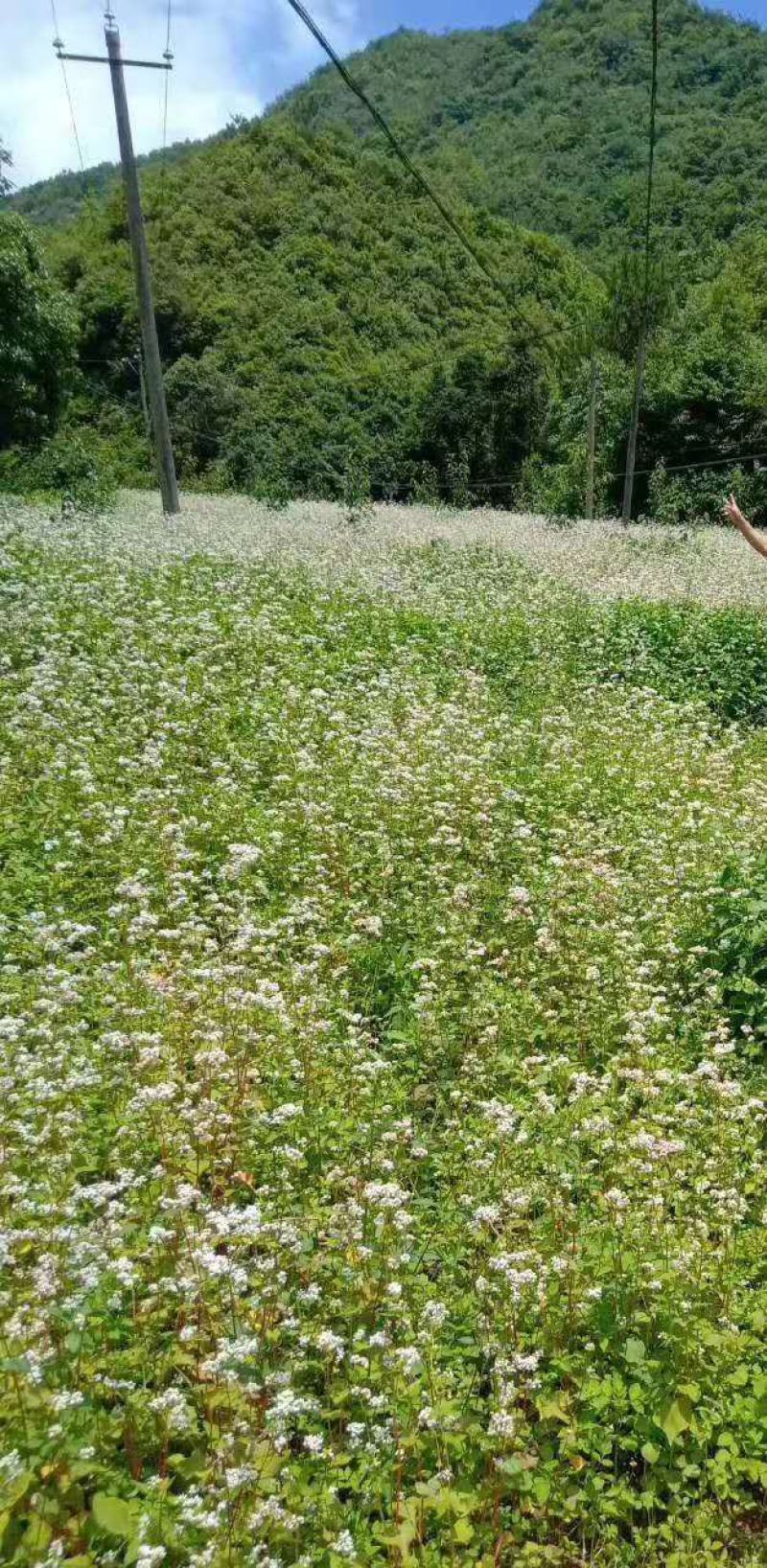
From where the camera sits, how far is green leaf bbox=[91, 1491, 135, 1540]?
72.3 inches

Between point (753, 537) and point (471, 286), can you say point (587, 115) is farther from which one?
point (753, 537)

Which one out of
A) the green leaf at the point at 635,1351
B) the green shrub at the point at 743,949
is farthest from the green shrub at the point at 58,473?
the green leaf at the point at 635,1351

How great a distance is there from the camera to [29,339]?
2277 cm

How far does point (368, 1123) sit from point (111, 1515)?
1.70 metres

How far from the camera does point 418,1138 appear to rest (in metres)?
3.53

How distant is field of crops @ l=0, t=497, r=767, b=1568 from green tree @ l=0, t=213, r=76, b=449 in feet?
55.9

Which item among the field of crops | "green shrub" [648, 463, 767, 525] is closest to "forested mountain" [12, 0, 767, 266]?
"green shrub" [648, 463, 767, 525]

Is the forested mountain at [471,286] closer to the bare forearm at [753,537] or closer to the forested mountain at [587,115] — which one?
the forested mountain at [587,115]

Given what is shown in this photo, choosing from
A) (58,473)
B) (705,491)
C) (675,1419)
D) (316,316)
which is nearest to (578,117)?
(316,316)

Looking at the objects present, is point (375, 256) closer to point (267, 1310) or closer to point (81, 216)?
point (81, 216)

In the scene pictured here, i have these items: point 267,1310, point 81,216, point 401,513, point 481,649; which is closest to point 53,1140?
point 267,1310

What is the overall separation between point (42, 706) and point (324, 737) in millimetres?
2105

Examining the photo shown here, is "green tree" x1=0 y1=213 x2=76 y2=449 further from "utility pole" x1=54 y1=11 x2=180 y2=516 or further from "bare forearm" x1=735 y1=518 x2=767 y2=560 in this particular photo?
"bare forearm" x1=735 y1=518 x2=767 y2=560

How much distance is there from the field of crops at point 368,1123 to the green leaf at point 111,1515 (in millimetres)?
70
